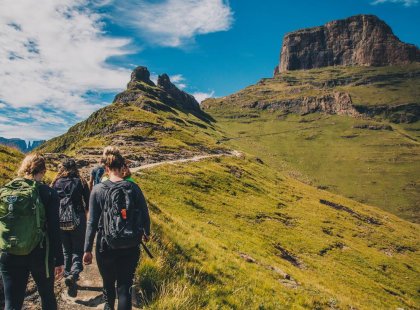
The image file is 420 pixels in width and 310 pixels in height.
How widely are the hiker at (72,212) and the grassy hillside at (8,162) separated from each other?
24.1 feet

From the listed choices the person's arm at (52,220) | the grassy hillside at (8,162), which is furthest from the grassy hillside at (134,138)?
the person's arm at (52,220)

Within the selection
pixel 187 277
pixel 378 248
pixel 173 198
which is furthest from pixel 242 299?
pixel 378 248

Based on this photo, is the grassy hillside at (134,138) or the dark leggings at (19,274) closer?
the dark leggings at (19,274)

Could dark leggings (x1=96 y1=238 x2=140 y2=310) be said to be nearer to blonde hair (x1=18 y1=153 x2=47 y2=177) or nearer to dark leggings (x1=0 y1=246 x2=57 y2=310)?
dark leggings (x1=0 y1=246 x2=57 y2=310)

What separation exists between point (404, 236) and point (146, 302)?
90500 mm

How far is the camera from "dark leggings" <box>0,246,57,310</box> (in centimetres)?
638

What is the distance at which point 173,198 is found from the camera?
4244cm

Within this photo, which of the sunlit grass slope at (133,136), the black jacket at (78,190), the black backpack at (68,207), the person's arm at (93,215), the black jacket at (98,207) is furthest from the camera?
the sunlit grass slope at (133,136)

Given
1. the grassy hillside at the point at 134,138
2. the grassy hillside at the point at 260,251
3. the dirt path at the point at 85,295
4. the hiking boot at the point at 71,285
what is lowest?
the grassy hillside at the point at 260,251

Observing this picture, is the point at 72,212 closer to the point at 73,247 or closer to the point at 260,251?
the point at 73,247

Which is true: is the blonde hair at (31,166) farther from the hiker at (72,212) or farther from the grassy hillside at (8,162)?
the grassy hillside at (8,162)

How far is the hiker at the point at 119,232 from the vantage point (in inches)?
260

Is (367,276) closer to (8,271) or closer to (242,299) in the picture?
(242,299)

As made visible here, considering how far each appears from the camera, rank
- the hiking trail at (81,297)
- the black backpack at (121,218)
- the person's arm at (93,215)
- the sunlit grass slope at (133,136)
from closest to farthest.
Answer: the black backpack at (121,218)
the person's arm at (93,215)
the hiking trail at (81,297)
the sunlit grass slope at (133,136)
